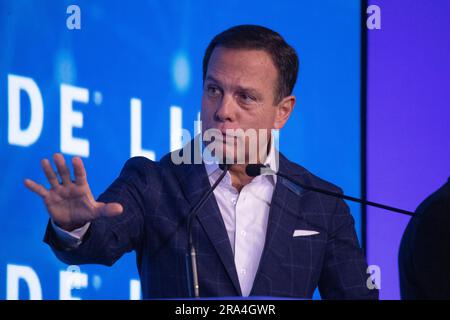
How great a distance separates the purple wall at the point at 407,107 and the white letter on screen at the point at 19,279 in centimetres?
124

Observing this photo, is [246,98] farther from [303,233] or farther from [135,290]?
[135,290]

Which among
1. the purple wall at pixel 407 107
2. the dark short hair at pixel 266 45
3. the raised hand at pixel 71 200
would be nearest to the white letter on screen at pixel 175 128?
the dark short hair at pixel 266 45

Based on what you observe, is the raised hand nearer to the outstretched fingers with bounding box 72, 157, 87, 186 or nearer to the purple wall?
the outstretched fingers with bounding box 72, 157, 87, 186

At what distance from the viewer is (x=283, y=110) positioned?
215 centimetres

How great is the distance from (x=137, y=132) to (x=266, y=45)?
60 cm

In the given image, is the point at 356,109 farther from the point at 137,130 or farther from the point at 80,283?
the point at 80,283

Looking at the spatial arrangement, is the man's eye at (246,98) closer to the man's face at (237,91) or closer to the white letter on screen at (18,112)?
the man's face at (237,91)

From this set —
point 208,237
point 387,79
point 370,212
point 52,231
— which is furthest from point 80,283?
point 387,79

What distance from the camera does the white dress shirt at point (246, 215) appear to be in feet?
6.18

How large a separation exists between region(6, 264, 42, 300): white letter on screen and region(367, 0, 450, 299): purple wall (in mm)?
1241

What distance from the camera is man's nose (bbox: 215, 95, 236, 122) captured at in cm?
191

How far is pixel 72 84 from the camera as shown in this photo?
2381 mm

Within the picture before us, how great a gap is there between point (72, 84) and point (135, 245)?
700 millimetres

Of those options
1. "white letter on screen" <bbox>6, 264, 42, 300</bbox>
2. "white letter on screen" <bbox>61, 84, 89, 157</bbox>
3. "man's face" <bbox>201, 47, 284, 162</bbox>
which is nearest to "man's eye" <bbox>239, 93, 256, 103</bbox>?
"man's face" <bbox>201, 47, 284, 162</bbox>
